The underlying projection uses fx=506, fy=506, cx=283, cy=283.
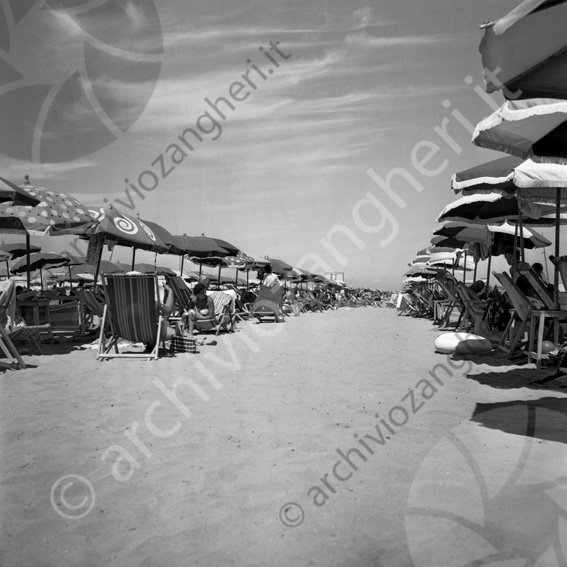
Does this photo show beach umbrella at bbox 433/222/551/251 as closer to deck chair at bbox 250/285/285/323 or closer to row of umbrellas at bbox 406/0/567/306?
row of umbrellas at bbox 406/0/567/306

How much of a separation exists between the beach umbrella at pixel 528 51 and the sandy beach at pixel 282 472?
7.14ft

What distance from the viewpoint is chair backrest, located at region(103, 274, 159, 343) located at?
578 centimetres

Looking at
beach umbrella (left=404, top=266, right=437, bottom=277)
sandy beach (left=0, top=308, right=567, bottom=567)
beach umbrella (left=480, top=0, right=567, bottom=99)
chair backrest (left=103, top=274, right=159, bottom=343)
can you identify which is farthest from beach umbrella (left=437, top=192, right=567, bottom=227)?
beach umbrella (left=404, top=266, right=437, bottom=277)

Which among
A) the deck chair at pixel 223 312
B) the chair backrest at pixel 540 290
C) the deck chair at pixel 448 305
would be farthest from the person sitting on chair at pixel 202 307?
the chair backrest at pixel 540 290

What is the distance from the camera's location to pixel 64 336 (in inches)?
339

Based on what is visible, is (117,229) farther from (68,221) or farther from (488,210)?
(488,210)

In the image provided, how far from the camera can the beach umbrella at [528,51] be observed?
8.36ft

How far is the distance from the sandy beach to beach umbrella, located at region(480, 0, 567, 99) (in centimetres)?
218

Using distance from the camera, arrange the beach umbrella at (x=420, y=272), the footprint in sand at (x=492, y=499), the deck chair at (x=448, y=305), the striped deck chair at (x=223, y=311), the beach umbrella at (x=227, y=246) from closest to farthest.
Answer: the footprint in sand at (x=492, y=499)
the striped deck chair at (x=223, y=311)
the deck chair at (x=448, y=305)
the beach umbrella at (x=227, y=246)
the beach umbrella at (x=420, y=272)

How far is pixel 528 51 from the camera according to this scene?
2980 mm

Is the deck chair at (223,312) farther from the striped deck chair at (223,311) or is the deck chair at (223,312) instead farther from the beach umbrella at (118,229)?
the beach umbrella at (118,229)

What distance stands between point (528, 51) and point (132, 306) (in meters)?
4.58

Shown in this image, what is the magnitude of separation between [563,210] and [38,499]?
7575 millimetres

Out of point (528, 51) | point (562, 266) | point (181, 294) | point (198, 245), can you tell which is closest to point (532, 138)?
point (528, 51)
